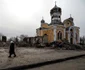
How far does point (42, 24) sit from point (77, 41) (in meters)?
14.2

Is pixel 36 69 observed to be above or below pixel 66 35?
below

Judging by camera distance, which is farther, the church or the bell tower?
the bell tower

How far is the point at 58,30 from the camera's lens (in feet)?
130

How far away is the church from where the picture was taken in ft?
130

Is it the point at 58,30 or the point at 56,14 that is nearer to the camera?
the point at 58,30

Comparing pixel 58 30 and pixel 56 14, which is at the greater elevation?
pixel 56 14

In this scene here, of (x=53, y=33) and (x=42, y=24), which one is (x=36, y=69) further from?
(x=42, y=24)

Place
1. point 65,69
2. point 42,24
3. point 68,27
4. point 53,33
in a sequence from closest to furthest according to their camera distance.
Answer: point 65,69, point 53,33, point 68,27, point 42,24

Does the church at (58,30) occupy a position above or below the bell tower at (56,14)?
below

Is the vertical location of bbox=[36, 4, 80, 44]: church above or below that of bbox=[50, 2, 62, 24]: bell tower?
below

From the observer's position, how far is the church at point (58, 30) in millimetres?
39594

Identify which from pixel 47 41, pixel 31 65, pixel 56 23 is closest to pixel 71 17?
pixel 56 23

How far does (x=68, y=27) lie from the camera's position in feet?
137

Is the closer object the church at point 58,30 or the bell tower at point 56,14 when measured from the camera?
the church at point 58,30
